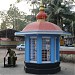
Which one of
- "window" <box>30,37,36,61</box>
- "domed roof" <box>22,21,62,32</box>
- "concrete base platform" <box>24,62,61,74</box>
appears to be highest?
"domed roof" <box>22,21,62,32</box>

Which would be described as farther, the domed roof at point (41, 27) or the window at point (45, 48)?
the window at point (45, 48)

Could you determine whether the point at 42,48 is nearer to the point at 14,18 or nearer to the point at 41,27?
the point at 41,27

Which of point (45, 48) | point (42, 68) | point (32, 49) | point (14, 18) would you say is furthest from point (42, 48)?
point (14, 18)

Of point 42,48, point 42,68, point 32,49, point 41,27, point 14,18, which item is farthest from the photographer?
point 14,18

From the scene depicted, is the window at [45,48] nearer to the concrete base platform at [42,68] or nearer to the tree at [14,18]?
the concrete base platform at [42,68]

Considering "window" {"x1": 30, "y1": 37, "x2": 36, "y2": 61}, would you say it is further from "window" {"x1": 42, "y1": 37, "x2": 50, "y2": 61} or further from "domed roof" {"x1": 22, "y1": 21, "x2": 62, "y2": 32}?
"domed roof" {"x1": 22, "y1": 21, "x2": 62, "y2": 32}

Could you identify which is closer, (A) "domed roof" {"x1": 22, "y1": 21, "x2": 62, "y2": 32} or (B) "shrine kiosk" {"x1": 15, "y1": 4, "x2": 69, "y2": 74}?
(B) "shrine kiosk" {"x1": 15, "y1": 4, "x2": 69, "y2": 74}

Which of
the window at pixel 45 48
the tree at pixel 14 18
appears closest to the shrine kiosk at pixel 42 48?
the window at pixel 45 48

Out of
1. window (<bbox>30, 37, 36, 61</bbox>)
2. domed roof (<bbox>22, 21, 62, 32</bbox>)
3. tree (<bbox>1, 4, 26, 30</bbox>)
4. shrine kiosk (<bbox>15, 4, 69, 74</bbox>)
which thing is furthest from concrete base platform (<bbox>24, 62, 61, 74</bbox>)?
tree (<bbox>1, 4, 26, 30</bbox>)

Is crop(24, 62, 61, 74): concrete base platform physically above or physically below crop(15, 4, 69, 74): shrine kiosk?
below

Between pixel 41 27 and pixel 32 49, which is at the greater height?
pixel 41 27

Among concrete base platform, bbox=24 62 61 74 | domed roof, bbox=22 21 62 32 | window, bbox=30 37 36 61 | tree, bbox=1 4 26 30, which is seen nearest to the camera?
concrete base platform, bbox=24 62 61 74

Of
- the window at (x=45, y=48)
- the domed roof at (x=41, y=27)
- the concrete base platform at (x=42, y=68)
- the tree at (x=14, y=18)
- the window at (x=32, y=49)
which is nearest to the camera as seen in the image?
the concrete base platform at (x=42, y=68)

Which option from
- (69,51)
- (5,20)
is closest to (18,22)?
(5,20)
